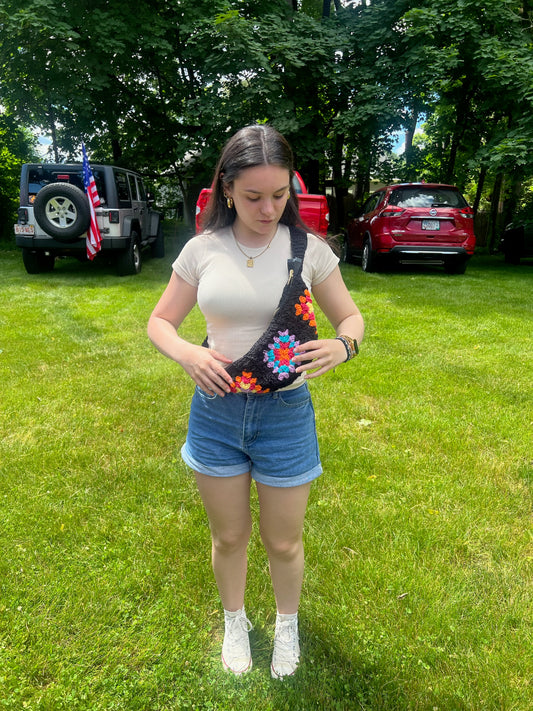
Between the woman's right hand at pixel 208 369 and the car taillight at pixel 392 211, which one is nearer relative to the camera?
the woman's right hand at pixel 208 369

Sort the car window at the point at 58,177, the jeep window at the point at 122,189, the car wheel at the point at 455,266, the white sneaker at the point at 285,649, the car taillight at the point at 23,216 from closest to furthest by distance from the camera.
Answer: the white sneaker at the point at 285,649
the car taillight at the point at 23,216
the car window at the point at 58,177
the jeep window at the point at 122,189
the car wheel at the point at 455,266

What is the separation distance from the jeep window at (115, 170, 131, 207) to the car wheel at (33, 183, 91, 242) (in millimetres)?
989

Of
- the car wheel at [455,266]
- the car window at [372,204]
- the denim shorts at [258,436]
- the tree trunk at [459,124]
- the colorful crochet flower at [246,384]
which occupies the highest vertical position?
the tree trunk at [459,124]

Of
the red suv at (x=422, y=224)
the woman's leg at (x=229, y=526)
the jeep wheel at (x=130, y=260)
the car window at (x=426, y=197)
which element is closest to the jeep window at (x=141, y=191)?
the jeep wheel at (x=130, y=260)

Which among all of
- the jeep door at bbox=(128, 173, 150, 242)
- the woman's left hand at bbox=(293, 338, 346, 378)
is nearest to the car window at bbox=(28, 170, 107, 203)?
the jeep door at bbox=(128, 173, 150, 242)

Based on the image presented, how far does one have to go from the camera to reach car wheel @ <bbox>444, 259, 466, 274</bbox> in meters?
10.5

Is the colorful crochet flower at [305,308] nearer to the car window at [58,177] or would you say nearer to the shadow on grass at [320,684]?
the shadow on grass at [320,684]

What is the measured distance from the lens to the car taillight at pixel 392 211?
32.0 ft

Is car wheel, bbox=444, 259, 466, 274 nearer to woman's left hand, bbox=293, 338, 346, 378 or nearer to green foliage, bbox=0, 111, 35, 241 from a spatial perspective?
woman's left hand, bbox=293, 338, 346, 378

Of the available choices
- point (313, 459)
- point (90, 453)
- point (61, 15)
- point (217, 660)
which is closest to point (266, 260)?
point (313, 459)

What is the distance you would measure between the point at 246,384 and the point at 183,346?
0.77 ft

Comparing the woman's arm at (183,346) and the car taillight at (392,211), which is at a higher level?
the car taillight at (392,211)

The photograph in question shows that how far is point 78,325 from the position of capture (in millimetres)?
6477

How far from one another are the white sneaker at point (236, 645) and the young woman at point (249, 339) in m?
0.33
